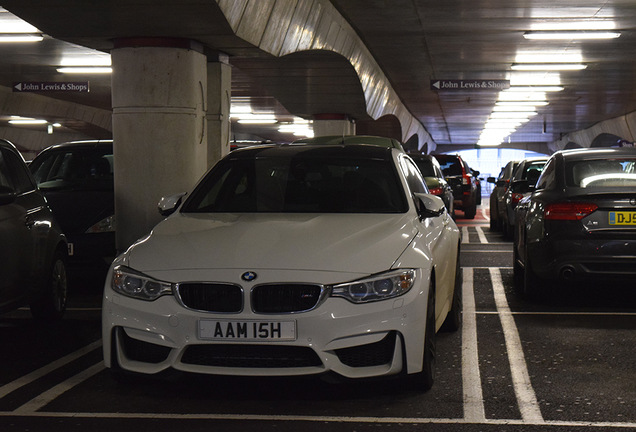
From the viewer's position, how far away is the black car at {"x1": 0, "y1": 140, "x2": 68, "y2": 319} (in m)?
6.23

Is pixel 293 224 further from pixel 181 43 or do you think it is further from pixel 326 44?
pixel 326 44

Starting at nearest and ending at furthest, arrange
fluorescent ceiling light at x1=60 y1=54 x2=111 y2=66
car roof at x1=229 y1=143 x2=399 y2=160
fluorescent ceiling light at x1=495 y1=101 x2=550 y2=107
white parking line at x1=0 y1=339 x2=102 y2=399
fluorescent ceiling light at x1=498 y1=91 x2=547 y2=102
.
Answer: white parking line at x1=0 y1=339 x2=102 y2=399 → car roof at x1=229 y1=143 x2=399 y2=160 → fluorescent ceiling light at x1=60 y1=54 x2=111 y2=66 → fluorescent ceiling light at x1=498 y1=91 x2=547 y2=102 → fluorescent ceiling light at x1=495 y1=101 x2=550 y2=107

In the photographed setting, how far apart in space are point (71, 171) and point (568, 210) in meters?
6.16

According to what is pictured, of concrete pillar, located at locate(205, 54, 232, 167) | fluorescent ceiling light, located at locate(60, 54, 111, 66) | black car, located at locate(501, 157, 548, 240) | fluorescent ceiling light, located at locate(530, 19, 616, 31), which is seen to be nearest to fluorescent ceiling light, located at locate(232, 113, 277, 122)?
fluorescent ceiling light, located at locate(60, 54, 111, 66)

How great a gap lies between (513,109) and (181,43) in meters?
28.6

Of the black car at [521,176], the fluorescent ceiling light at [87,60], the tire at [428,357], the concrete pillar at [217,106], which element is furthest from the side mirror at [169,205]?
the fluorescent ceiling light at [87,60]

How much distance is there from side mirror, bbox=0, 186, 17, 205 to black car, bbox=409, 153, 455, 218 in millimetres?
8928

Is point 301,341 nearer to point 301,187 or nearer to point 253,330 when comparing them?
point 253,330

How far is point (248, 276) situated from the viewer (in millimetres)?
4484

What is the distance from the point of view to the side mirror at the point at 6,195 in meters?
6.15

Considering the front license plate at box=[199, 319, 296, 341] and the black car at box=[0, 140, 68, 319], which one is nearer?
the front license plate at box=[199, 319, 296, 341]

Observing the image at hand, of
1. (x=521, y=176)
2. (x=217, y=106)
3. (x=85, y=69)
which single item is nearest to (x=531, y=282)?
(x=217, y=106)

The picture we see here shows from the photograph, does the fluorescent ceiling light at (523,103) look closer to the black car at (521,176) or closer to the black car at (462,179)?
the black car at (462,179)

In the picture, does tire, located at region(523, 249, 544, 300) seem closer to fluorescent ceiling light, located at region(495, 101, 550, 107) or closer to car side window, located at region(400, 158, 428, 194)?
car side window, located at region(400, 158, 428, 194)
